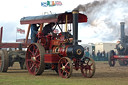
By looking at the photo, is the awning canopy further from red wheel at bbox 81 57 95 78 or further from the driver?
red wheel at bbox 81 57 95 78

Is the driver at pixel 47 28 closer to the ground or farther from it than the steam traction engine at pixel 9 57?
farther from it

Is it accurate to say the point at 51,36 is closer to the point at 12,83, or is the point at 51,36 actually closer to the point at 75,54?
the point at 75,54

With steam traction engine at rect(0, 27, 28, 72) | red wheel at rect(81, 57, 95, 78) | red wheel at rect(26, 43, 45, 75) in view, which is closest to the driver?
red wheel at rect(26, 43, 45, 75)

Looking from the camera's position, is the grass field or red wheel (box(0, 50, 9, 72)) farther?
red wheel (box(0, 50, 9, 72))

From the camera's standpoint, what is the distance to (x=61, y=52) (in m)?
11.5

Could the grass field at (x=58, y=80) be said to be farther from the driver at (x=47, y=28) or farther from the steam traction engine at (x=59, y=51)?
the driver at (x=47, y=28)

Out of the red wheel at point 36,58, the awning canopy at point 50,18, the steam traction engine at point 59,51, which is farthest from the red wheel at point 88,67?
the awning canopy at point 50,18

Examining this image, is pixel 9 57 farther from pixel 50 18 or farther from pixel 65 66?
pixel 65 66

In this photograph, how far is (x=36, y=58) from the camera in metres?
12.1

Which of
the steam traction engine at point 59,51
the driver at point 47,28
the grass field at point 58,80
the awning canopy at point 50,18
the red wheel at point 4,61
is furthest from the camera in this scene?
the red wheel at point 4,61

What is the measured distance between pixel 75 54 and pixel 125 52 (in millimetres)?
12644

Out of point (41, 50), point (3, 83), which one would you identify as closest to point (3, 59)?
point (41, 50)

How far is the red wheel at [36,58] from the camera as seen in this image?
1159 centimetres

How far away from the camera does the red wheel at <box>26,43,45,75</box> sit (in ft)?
38.0
